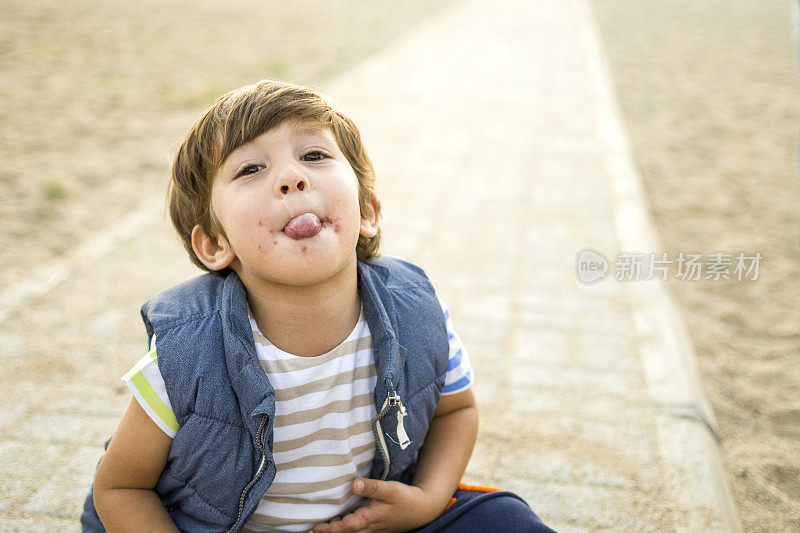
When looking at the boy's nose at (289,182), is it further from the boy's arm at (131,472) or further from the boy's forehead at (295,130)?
the boy's arm at (131,472)

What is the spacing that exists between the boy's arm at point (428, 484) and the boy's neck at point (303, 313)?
0.31 m

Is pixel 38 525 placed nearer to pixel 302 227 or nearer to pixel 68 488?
pixel 68 488

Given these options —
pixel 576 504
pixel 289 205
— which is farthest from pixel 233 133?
pixel 576 504

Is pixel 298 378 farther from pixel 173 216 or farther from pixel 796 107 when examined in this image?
pixel 796 107

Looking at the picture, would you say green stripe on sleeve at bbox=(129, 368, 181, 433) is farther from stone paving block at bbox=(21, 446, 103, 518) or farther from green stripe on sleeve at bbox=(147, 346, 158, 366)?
stone paving block at bbox=(21, 446, 103, 518)

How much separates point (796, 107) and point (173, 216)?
7.19 metres

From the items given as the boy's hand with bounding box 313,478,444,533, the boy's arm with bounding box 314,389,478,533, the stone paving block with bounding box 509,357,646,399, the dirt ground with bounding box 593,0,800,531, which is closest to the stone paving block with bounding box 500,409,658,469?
the stone paving block with bounding box 509,357,646,399

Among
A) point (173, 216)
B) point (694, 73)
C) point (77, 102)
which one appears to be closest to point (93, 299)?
point (173, 216)

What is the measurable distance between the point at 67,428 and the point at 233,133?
1.52 meters

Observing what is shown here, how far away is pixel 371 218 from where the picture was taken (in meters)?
1.68

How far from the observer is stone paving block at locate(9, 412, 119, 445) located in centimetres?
242

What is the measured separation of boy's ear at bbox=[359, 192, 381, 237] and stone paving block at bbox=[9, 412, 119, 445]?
135 cm

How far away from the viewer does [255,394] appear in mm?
1396

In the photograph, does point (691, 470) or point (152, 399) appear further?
point (691, 470)
